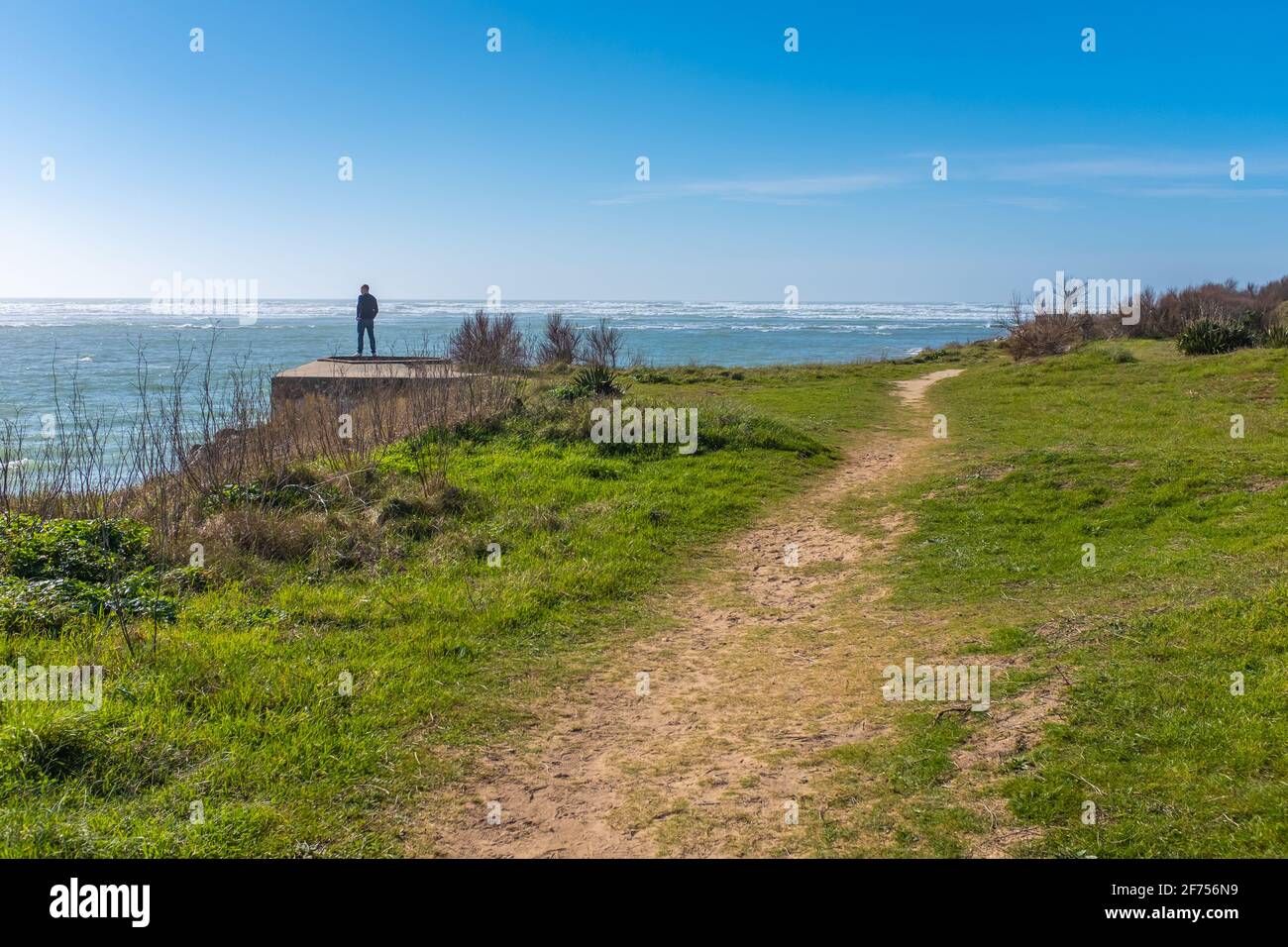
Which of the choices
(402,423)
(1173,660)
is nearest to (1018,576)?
(1173,660)

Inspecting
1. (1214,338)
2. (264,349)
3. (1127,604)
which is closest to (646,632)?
(1127,604)

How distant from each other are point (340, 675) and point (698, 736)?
94.4 inches

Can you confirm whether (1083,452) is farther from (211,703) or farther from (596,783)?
(211,703)

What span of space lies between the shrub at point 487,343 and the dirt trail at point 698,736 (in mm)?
17294

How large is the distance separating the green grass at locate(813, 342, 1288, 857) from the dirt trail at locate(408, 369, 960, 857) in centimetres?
61

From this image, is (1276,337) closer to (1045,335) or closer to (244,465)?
(1045,335)

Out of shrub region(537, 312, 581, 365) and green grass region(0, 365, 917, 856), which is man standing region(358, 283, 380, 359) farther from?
green grass region(0, 365, 917, 856)

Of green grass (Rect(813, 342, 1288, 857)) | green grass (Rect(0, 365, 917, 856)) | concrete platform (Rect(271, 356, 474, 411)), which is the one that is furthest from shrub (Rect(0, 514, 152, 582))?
concrete platform (Rect(271, 356, 474, 411))

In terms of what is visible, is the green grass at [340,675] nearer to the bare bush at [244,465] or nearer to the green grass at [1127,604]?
the bare bush at [244,465]

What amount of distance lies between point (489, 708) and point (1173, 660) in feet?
14.0

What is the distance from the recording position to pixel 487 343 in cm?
2648

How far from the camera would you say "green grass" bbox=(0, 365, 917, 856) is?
439 centimetres

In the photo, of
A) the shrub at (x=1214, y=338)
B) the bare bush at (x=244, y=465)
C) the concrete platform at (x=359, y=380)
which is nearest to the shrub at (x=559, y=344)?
the concrete platform at (x=359, y=380)
